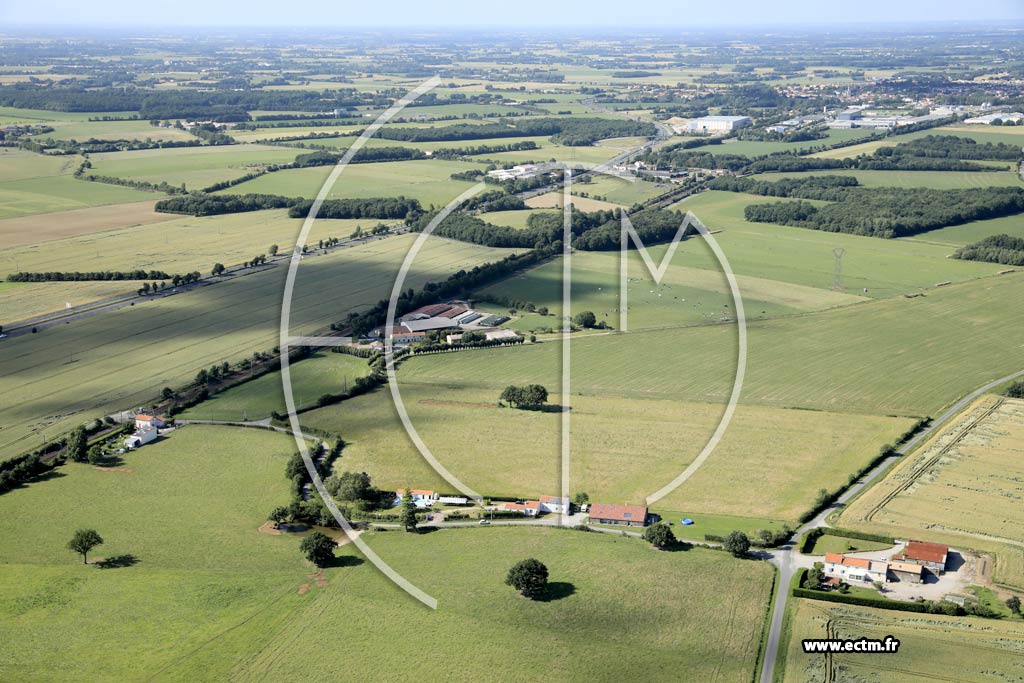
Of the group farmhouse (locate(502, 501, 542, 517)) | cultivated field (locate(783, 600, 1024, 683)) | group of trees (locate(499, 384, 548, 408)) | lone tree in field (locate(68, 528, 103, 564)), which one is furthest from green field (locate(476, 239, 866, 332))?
cultivated field (locate(783, 600, 1024, 683))

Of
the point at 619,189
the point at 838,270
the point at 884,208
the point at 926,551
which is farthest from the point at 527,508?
the point at 619,189

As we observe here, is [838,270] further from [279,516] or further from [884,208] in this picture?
[279,516]

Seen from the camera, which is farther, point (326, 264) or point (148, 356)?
point (326, 264)

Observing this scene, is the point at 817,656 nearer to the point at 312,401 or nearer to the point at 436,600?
the point at 436,600

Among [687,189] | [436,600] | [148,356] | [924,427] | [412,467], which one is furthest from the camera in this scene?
[687,189]

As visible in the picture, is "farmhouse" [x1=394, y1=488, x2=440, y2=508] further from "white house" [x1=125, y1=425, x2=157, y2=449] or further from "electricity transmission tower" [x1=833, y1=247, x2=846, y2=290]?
"electricity transmission tower" [x1=833, y1=247, x2=846, y2=290]

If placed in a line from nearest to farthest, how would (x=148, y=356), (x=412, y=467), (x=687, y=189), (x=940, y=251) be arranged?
1. (x=412, y=467)
2. (x=148, y=356)
3. (x=940, y=251)
4. (x=687, y=189)

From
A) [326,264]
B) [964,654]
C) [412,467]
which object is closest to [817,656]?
[964,654]
